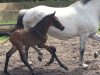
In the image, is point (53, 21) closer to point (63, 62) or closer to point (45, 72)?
point (45, 72)

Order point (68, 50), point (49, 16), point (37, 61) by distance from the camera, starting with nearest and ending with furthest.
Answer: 1. point (49, 16)
2. point (37, 61)
3. point (68, 50)

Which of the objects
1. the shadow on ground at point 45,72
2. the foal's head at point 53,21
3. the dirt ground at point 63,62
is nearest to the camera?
the foal's head at point 53,21

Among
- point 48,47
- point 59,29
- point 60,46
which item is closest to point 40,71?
point 48,47

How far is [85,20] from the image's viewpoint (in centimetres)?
814

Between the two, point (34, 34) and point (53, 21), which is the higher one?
point (53, 21)

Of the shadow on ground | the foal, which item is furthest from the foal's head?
the shadow on ground

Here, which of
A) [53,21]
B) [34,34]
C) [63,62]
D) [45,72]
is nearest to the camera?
[53,21]

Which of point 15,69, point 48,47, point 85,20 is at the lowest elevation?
point 15,69

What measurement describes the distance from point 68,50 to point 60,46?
69 centimetres

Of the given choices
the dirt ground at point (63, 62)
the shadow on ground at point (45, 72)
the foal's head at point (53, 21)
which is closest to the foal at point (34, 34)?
the foal's head at point (53, 21)

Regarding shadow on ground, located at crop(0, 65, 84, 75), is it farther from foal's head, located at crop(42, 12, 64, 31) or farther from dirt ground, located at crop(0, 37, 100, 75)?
foal's head, located at crop(42, 12, 64, 31)

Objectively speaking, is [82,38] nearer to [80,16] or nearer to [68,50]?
[80,16]

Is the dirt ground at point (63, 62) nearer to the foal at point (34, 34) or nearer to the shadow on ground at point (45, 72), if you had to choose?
the shadow on ground at point (45, 72)

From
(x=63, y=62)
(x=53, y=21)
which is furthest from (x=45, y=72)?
(x=53, y=21)
